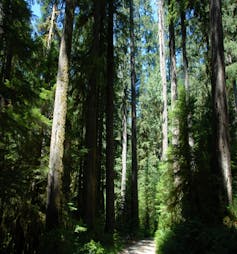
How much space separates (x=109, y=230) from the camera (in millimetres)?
10633

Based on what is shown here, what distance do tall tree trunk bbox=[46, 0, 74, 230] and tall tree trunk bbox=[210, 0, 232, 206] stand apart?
12.4ft

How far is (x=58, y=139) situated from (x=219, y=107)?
13.3 ft

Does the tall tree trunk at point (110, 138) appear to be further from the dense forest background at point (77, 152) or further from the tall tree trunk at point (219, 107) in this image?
the tall tree trunk at point (219, 107)

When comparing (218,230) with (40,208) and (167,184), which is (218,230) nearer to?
(167,184)

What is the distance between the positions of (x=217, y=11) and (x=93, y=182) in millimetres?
6237

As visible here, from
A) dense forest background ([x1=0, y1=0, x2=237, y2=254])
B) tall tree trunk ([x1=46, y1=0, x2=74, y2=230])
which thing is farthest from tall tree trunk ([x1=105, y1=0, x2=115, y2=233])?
tall tree trunk ([x1=46, y1=0, x2=74, y2=230])

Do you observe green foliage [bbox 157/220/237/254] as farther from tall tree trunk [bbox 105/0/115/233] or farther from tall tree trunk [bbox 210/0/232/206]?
tall tree trunk [bbox 105/0/115/233]

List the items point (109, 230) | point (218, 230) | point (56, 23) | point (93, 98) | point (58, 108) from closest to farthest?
point (218, 230), point (58, 108), point (93, 98), point (109, 230), point (56, 23)

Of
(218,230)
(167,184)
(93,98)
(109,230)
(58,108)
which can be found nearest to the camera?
(218,230)

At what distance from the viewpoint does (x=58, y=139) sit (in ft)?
23.4

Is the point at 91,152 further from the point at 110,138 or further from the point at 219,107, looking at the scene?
the point at 219,107

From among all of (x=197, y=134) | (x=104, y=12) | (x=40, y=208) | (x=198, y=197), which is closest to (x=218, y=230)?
(x=198, y=197)

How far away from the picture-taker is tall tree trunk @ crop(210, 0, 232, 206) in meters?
6.76

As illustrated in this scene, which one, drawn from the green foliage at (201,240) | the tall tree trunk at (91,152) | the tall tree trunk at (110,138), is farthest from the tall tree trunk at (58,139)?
the tall tree trunk at (110,138)
